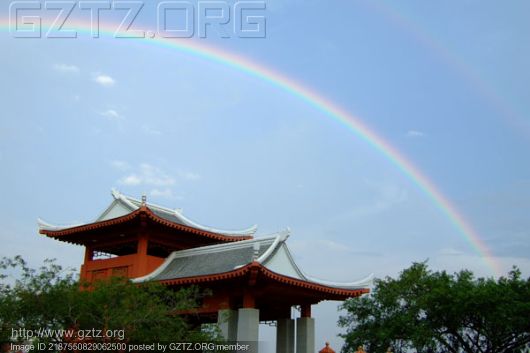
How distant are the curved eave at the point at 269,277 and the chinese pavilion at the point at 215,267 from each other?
4 centimetres

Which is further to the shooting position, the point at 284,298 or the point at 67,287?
the point at 284,298

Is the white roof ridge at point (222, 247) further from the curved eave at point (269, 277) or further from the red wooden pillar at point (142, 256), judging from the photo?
the curved eave at point (269, 277)

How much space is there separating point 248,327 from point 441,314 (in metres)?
16.4

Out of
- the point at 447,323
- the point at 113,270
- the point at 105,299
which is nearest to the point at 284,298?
the point at 113,270

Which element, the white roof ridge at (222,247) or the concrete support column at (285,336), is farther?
the concrete support column at (285,336)

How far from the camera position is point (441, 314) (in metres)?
34.1

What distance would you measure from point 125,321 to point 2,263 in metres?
4.84

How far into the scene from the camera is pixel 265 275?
21.4 m

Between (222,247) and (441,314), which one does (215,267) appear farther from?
(441,314)

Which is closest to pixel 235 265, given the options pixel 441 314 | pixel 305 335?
pixel 305 335

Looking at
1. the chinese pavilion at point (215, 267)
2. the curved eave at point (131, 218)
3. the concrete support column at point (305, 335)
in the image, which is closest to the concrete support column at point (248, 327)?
the chinese pavilion at point (215, 267)

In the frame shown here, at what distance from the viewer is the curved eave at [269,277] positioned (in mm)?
21031

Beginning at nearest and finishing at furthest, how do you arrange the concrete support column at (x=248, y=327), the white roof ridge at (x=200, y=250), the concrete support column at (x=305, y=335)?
the concrete support column at (x=248, y=327), the white roof ridge at (x=200, y=250), the concrete support column at (x=305, y=335)

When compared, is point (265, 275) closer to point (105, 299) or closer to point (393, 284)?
point (105, 299)
